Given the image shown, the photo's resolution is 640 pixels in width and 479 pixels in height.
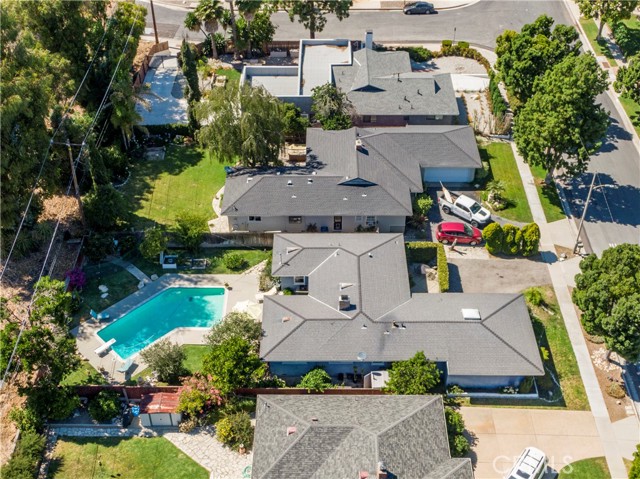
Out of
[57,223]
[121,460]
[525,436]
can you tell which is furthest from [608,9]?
[121,460]

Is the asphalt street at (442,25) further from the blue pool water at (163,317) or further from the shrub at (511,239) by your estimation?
the blue pool water at (163,317)

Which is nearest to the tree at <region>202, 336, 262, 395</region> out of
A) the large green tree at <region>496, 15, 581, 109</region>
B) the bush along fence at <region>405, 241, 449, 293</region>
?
the bush along fence at <region>405, 241, 449, 293</region>

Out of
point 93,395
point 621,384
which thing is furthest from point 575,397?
point 93,395

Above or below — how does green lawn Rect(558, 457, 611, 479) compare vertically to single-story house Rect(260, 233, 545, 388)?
below

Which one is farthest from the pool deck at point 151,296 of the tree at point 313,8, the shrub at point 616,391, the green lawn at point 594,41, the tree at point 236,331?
the green lawn at point 594,41

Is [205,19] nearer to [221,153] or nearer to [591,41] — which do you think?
[221,153]

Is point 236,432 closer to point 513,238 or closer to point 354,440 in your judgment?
point 354,440

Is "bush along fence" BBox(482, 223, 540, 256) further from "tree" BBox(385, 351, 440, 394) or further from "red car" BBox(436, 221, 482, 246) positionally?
"tree" BBox(385, 351, 440, 394)
